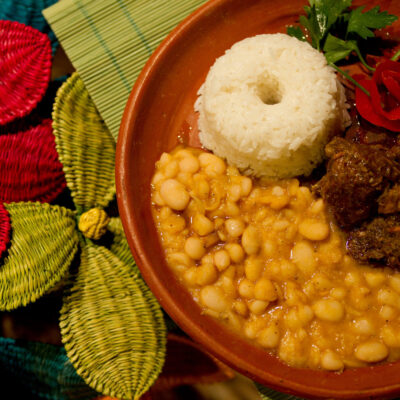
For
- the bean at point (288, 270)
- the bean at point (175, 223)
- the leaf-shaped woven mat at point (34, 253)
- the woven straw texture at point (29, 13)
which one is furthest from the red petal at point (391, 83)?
the woven straw texture at point (29, 13)

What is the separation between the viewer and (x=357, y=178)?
1800mm

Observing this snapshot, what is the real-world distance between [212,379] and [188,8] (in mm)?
2085

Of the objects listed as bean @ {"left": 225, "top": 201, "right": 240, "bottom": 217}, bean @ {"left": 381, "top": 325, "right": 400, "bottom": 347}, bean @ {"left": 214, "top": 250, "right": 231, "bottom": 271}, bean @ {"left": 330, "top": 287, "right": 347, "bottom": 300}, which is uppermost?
bean @ {"left": 225, "top": 201, "right": 240, "bottom": 217}

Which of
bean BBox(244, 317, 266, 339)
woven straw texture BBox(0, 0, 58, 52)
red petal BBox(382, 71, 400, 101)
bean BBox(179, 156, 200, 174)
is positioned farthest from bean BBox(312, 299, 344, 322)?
woven straw texture BBox(0, 0, 58, 52)

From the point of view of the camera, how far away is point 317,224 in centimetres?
192

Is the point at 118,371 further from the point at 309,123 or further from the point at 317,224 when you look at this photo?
the point at 309,123

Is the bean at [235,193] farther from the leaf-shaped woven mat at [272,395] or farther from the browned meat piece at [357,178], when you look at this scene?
the leaf-shaped woven mat at [272,395]

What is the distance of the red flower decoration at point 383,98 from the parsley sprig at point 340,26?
0.05m

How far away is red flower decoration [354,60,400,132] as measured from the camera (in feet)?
6.39

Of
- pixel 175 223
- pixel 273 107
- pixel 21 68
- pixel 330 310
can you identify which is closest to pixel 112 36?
pixel 21 68

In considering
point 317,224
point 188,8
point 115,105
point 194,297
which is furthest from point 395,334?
point 188,8

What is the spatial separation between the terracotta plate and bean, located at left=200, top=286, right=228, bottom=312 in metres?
0.08

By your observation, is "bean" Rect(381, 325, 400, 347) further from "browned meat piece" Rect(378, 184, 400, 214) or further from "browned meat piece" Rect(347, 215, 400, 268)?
"browned meat piece" Rect(378, 184, 400, 214)

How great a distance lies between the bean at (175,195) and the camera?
1975 mm
